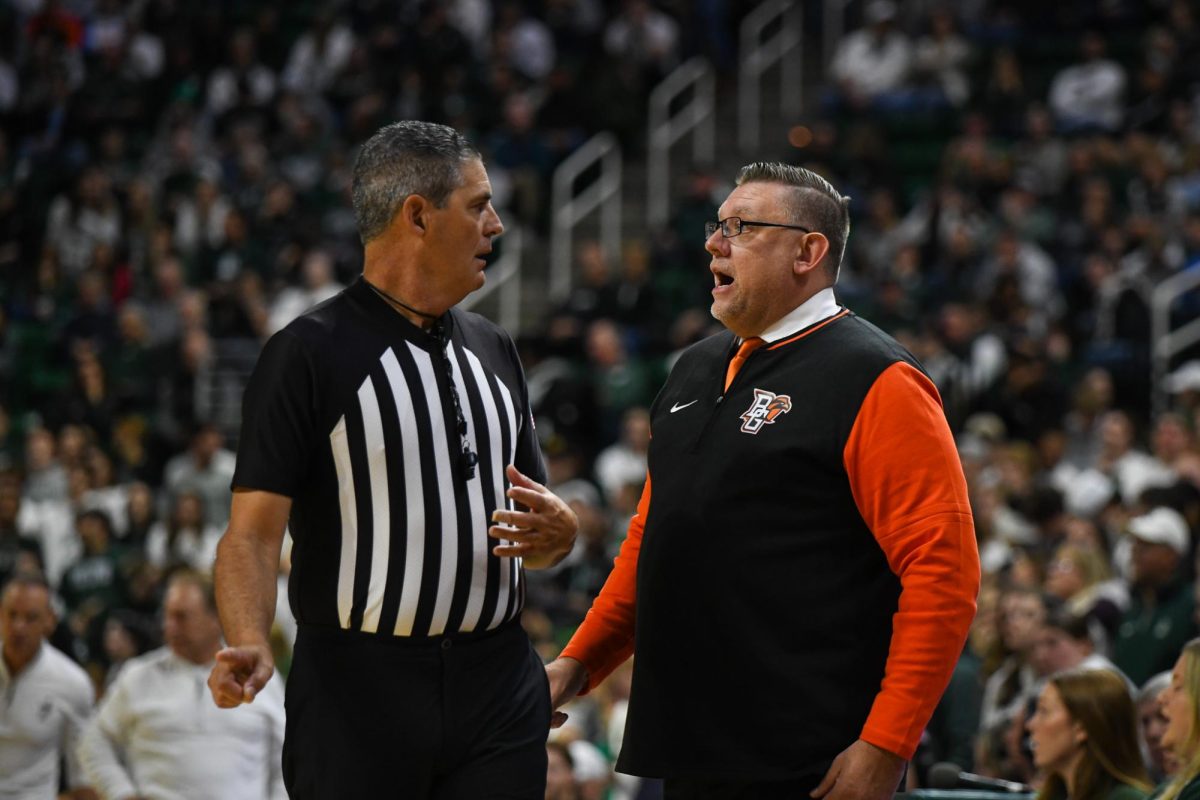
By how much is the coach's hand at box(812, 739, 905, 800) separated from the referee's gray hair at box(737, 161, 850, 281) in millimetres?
1111

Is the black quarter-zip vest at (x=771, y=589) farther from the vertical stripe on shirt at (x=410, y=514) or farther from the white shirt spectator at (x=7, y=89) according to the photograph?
the white shirt spectator at (x=7, y=89)

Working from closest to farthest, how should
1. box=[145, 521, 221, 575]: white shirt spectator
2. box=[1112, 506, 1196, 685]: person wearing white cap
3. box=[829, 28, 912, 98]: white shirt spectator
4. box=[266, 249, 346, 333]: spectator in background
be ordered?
box=[1112, 506, 1196, 685]: person wearing white cap
box=[145, 521, 221, 575]: white shirt spectator
box=[266, 249, 346, 333]: spectator in background
box=[829, 28, 912, 98]: white shirt spectator

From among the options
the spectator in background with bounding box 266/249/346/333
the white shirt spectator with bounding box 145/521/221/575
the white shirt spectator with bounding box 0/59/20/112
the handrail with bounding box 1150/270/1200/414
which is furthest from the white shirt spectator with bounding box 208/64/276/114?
the handrail with bounding box 1150/270/1200/414

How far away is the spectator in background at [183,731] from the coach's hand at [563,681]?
2878 mm

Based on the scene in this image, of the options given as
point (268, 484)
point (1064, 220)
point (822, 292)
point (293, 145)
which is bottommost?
point (268, 484)

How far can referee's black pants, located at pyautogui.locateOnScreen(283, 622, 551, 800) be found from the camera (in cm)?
370

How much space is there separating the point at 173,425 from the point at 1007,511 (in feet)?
23.4

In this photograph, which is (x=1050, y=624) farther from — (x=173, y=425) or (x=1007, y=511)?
(x=173, y=425)

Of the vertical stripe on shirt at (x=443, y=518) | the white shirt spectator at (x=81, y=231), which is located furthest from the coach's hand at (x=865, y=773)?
the white shirt spectator at (x=81, y=231)

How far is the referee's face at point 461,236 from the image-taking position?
391cm

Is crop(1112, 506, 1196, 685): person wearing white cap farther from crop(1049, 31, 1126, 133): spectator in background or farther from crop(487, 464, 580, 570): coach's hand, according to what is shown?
crop(1049, 31, 1126, 133): spectator in background

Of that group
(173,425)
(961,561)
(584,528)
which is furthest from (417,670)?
(173,425)

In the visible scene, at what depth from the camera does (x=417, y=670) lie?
3758 mm

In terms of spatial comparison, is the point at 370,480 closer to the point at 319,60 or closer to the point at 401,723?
the point at 401,723
